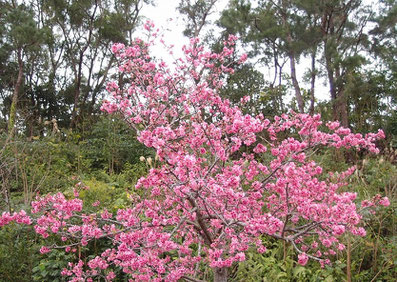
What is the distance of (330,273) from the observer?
121 inches

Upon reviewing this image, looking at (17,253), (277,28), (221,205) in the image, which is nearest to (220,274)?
(221,205)

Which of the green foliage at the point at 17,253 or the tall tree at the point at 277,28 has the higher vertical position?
the tall tree at the point at 277,28

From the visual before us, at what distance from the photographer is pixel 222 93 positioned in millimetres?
10062

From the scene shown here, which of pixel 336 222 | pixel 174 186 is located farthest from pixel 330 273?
pixel 174 186

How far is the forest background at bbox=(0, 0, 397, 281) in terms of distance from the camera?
322cm

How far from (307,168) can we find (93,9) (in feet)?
42.9

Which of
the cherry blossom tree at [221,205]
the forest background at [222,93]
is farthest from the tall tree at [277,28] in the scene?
the cherry blossom tree at [221,205]

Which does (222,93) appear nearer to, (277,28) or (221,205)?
(277,28)

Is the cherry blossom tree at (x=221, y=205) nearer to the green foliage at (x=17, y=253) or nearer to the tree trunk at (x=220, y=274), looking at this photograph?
the tree trunk at (x=220, y=274)

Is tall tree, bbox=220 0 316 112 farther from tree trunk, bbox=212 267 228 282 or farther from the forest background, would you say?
tree trunk, bbox=212 267 228 282

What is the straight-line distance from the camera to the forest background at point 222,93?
3217 millimetres

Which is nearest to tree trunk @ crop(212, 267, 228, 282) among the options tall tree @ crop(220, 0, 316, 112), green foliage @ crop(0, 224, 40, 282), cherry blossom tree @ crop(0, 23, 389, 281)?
cherry blossom tree @ crop(0, 23, 389, 281)

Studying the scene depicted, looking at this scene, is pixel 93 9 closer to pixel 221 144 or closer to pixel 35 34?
pixel 35 34

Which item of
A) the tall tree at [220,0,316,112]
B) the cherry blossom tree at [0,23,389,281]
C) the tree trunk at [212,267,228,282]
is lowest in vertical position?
the tree trunk at [212,267,228,282]
